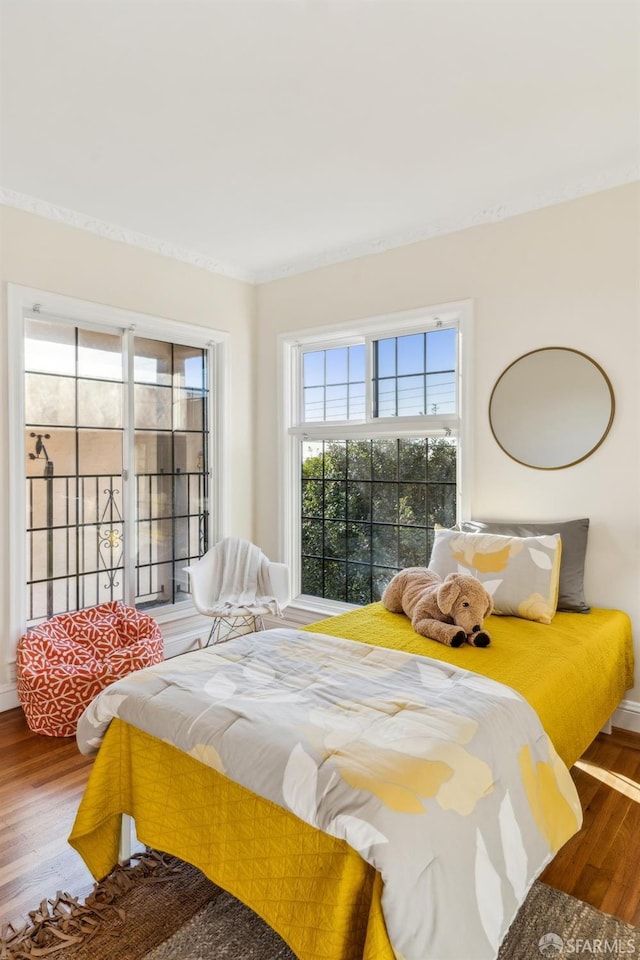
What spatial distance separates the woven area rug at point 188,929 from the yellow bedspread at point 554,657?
478mm

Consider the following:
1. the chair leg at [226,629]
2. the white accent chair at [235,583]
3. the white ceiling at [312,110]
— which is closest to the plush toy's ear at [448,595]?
the white accent chair at [235,583]

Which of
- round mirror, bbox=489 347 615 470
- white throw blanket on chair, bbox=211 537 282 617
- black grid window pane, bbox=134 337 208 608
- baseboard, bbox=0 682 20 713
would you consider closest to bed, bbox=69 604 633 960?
round mirror, bbox=489 347 615 470

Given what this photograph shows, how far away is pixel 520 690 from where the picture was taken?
1887 mm

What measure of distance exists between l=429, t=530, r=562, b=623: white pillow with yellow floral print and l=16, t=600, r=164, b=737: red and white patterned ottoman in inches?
66.5

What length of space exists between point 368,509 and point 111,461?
1687 millimetres

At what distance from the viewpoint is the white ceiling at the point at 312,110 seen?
1872 mm

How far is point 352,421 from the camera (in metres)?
4.00

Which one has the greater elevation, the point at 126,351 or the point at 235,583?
the point at 126,351

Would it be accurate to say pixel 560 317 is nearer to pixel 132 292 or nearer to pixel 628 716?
pixel 628 716

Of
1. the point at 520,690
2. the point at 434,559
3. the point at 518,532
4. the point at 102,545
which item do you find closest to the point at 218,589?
the point at 102,545

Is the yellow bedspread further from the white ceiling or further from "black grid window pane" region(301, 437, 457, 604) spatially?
the white ceiling

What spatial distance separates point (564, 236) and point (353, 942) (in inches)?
122

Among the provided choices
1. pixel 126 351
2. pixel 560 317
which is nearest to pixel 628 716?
pixel 560 317

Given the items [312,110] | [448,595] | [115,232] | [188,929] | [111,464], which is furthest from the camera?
[111,464]
